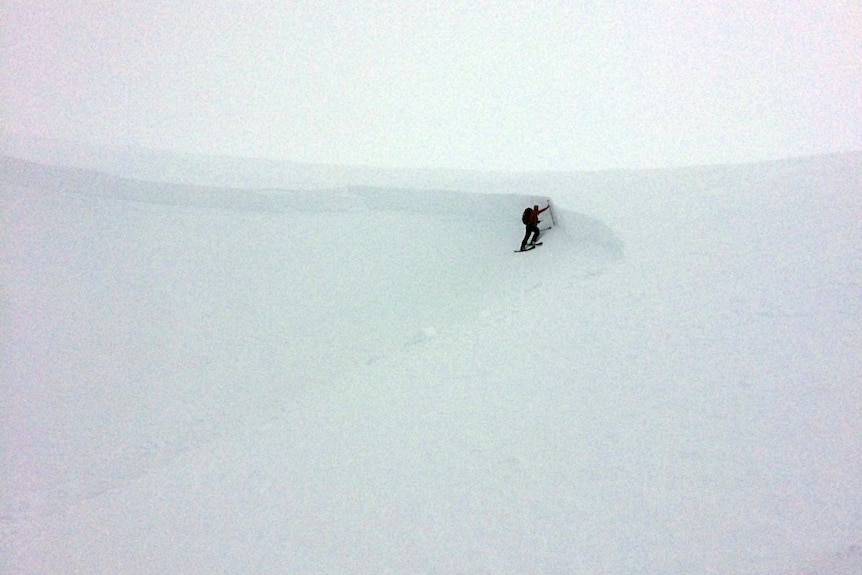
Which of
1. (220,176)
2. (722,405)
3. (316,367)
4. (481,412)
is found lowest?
(316,367)

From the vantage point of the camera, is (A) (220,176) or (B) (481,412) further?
(A) (220,176)

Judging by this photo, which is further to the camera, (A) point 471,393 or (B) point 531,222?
(B) point 531,222

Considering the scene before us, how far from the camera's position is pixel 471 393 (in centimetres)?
654

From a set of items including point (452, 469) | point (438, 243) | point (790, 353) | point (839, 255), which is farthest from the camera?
point (438, 243)

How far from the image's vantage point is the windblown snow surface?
4.38 meters

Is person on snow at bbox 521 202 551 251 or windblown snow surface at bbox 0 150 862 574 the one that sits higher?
person on snow at bbox 521 202 551 251

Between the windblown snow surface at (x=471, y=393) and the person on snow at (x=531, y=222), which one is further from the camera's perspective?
the person on snow at (x=531, y=222)

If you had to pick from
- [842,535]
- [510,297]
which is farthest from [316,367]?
[842,535]

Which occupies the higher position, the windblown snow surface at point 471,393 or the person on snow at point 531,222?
the person on snow at point 531,222

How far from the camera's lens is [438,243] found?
15.0 metres

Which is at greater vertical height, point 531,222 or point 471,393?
point 531,222

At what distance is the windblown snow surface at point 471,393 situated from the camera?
4.38m

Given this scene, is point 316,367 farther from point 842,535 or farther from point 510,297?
point 842,535

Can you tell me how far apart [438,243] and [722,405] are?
10286mm
